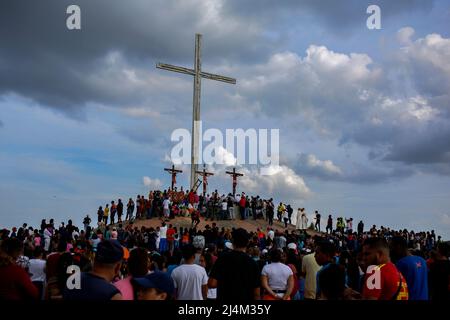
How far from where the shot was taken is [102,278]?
13.0 ft

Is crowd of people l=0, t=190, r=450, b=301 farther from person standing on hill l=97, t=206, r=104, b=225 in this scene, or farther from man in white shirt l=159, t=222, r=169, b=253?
person standing on hill l=97, t=206, r=104, b=225

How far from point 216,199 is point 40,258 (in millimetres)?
23340

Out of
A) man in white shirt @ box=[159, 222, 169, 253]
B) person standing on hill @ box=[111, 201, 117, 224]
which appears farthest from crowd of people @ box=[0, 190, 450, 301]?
person standing on hill @ box=[111, 201, 117, 224]

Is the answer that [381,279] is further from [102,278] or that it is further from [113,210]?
[113,210]

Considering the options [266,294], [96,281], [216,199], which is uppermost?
[216,199]

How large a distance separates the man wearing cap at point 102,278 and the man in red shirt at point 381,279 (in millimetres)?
2619

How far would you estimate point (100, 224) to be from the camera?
28.9 meters

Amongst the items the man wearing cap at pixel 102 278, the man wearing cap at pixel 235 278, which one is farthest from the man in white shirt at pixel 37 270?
the man wearing cap at pixel 102 278

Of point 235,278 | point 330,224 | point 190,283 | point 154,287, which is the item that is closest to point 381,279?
point 235,278

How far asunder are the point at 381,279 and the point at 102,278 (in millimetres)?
2874

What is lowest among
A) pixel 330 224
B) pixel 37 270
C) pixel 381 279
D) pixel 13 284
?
pixel 37 270
